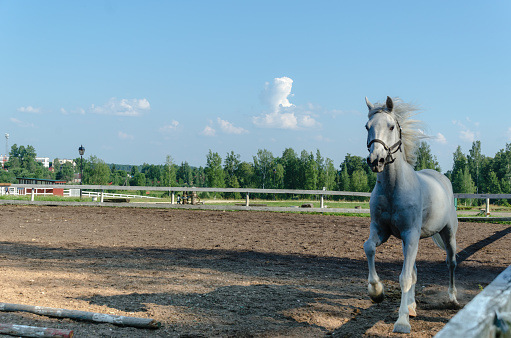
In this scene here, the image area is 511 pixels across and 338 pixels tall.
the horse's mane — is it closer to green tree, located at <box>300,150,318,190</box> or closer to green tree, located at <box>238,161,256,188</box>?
green tree, located at <box>300,150,318,190</box>

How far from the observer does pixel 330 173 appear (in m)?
67.6

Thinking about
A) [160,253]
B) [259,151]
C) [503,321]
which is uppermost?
[259,151]

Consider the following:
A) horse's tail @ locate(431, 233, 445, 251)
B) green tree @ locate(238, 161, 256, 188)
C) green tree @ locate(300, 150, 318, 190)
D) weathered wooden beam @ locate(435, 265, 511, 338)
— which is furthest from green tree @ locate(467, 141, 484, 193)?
weathered wooden beam @ locate(435, 265, 511, 338)

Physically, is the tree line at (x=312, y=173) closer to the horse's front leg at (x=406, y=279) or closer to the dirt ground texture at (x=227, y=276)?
the dirt ground texture at (x=227, y=276)

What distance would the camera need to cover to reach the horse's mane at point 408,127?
5.34 meters

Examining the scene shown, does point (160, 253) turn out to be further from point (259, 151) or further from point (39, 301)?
point (259, 151)

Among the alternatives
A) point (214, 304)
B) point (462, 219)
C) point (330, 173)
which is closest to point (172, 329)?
point (214, 304)

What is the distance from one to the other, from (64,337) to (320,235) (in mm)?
10451

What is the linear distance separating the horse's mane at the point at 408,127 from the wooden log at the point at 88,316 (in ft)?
12.1

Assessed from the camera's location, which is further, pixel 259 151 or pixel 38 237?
pixel 259 151

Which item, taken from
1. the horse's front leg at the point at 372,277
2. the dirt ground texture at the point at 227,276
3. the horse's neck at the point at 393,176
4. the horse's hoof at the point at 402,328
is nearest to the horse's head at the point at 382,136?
the horse's neck at the point at 393,176

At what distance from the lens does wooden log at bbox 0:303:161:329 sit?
455cm

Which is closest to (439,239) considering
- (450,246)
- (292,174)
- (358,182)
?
(450,246)

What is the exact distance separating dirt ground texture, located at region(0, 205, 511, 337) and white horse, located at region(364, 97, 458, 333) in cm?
63
